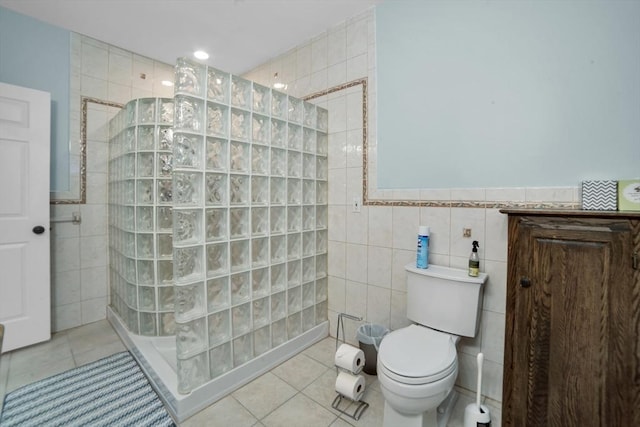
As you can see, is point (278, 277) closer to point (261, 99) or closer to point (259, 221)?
point (259, 221)

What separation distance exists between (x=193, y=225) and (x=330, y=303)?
1.27m

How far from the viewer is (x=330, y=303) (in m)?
2.24

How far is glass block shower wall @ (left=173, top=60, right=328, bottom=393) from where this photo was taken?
56.2 inches

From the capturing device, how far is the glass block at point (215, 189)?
150 cm

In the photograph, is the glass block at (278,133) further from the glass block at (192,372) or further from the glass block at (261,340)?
the glass block at (192,372)

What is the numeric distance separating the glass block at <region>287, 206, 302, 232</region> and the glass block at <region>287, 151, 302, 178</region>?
0.78 ft

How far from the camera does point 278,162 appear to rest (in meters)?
1.88

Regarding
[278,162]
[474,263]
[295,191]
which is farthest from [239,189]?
[474,263]

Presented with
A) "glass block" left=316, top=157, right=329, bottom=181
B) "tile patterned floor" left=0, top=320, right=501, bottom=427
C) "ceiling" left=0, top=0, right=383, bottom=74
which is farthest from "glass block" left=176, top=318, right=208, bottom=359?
"ceiling" left=0, top=0, right=383, bottom=74

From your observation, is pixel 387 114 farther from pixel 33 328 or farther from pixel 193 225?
pixel 33 328

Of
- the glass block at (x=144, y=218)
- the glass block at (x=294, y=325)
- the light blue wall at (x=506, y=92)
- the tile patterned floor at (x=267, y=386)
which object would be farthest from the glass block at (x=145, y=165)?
the light blue wall at (x=506, y=92)

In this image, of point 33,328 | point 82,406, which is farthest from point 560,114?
point 33,328

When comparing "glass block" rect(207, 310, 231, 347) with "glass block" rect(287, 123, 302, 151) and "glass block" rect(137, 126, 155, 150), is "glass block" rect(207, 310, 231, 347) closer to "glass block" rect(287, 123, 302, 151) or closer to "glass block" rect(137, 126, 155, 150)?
"glass block" rect(287, 123, 302, 151)

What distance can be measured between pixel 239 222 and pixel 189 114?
0.64 meters
